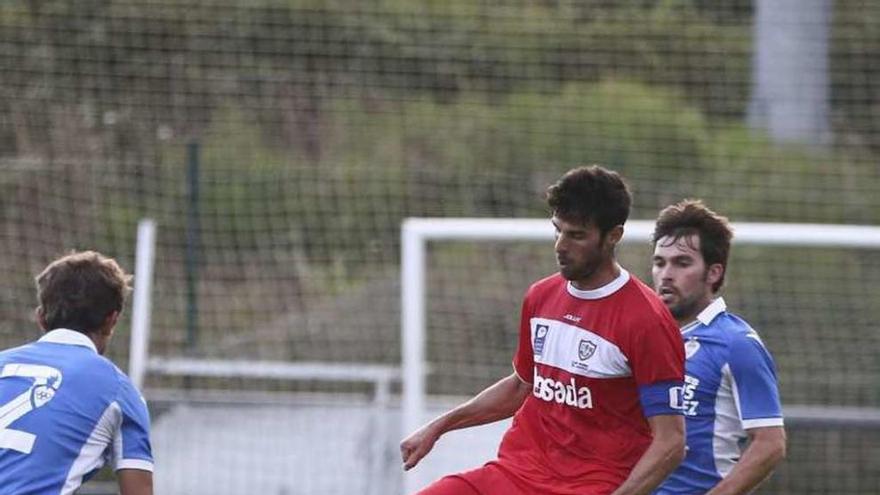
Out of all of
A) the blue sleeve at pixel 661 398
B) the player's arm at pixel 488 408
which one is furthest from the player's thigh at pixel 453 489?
the blue sleeve at pixel 661 398

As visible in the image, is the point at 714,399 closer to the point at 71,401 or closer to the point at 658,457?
the point at 658,457

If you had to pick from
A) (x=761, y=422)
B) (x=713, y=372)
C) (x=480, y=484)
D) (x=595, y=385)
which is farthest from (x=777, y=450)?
(x=480, y=484)

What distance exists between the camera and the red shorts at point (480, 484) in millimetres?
4797

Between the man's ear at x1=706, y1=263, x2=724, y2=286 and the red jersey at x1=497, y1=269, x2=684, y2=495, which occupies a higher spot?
the man's ear at x1=706, y1=263, x2=724, y2=286

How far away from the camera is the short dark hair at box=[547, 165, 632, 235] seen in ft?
15.1

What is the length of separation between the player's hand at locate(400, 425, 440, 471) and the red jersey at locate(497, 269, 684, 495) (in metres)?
0.27

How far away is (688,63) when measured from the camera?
11.9 metres

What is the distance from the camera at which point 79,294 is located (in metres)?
4.74

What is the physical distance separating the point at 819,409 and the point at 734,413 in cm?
502

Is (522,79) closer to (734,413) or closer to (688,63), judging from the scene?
(688,63)

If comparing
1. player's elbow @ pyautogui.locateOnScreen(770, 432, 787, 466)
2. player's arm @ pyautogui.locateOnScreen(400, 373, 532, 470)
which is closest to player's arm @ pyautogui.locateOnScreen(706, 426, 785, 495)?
player's elbow @ pyautogui.locateOnScreen(770, 432, 787, 466)

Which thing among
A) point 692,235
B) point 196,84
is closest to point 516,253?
point 196,84

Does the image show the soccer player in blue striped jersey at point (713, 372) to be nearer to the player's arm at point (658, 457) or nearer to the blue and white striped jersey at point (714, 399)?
the blue and white striped jersey at point (714, 399)

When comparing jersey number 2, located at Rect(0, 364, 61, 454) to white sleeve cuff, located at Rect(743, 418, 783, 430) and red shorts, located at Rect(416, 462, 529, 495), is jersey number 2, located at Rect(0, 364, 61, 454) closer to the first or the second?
red shorts, located at Rect(416, 462, 529, 495)
